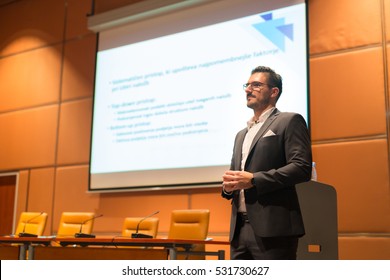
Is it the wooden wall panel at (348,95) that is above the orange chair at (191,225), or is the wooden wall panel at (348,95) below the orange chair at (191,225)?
above

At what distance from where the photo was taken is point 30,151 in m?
6.56

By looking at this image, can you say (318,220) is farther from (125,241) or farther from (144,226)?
(144,226)

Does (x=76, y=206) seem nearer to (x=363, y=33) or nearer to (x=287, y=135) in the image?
(x=363, y=33)

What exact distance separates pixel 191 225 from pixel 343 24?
2.26 m

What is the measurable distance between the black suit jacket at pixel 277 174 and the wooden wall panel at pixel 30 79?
4.73 m

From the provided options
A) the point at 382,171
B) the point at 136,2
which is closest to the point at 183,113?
the point at 136,2

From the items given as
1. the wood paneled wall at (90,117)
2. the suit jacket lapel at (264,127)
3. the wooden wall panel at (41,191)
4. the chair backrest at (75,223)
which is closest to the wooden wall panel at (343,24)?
the wood paneled wall at (90,117)

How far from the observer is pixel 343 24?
14.9 ft

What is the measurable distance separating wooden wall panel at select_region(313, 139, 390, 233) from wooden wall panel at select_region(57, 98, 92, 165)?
9.55 ft

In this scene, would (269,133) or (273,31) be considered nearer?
(269,133)

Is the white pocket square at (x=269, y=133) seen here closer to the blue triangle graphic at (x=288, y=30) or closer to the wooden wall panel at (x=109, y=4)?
the blue triangle graphic at (x=288, y=30)

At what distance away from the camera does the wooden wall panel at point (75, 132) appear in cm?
605

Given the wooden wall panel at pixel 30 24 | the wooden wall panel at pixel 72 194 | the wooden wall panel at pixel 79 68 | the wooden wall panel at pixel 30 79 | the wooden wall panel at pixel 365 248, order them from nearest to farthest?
the wooden wall panel at pixel 365 248 < the wooden wall panel at pixel 72 194 < the wooden wall panel at pixel 79 68 < the wooden wall panel at pixel 30 79 < the wooden wall panel at pixel 30 24

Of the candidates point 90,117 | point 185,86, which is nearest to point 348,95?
point 185,86
